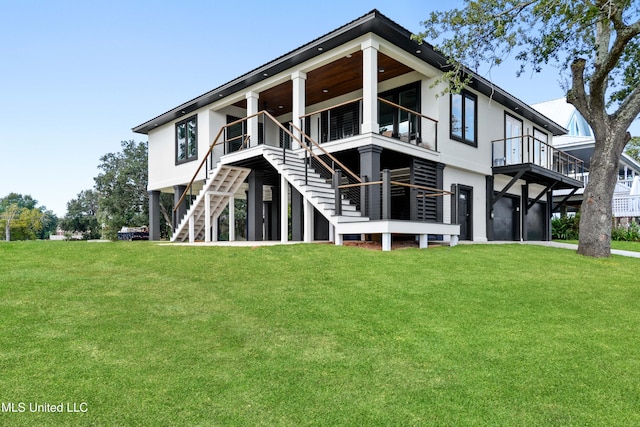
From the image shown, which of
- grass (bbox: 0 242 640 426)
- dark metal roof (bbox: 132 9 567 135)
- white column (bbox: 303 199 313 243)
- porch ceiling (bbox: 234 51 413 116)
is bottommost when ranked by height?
grass (bbox: 0 242 640 426)

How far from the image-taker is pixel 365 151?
12008mm

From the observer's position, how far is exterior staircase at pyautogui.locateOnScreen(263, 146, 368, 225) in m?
11.3

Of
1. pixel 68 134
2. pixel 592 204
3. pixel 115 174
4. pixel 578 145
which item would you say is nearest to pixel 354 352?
pixel 592 204

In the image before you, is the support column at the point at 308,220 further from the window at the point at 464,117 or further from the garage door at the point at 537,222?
the garage door at the point at 537,222

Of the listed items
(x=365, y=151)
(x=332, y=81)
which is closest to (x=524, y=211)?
(x=332, y=81)

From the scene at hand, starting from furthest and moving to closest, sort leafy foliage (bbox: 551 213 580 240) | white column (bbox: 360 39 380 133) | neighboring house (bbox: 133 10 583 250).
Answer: leafy foliage (bbox: 551 213 580 240) → neighboring house (bbox: 133 10 583 250) → white column (bbox: 360 39 380 133)

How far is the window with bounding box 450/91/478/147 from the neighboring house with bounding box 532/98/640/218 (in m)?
9.09

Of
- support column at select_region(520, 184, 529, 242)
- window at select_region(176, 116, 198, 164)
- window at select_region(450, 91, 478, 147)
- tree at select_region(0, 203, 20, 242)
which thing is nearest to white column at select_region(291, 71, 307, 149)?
window at select_region(450, 91, 478, 147)

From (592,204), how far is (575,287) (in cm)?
562

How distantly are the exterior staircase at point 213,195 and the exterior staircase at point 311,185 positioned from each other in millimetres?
2561

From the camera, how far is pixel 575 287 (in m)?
7.09

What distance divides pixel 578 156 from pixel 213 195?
81.0 feet

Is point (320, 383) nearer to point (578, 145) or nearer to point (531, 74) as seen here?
point (531, 74)

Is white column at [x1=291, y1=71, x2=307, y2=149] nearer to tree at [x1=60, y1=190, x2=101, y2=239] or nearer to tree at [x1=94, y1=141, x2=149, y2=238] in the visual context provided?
tree at [x1=94, y1=141, x2=149, y2=238]
